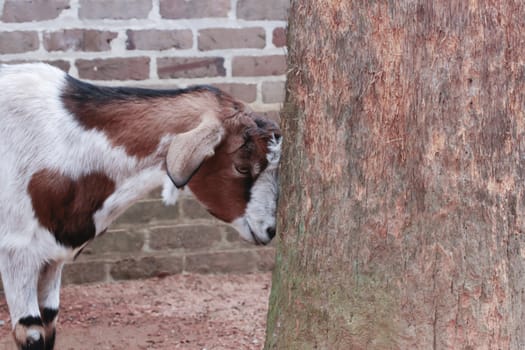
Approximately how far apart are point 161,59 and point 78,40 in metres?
0.54

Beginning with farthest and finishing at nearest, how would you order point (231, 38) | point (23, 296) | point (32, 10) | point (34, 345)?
point (231, 38), point (32, 10), point (34, 345), point (23, 296)

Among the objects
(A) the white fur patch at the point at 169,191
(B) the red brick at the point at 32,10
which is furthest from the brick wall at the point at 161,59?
(A) the white fur patch at the point at 169,191

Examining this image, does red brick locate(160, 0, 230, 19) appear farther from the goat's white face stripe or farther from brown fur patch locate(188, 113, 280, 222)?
the goat's white face stripe

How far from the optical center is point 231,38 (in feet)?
18.4

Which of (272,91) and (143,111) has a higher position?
(143,111)

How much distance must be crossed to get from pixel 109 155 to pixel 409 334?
1.58 m

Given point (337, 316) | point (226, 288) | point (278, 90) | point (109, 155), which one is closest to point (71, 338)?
point (226, 288)

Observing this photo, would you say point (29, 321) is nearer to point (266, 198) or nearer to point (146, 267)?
point (266, 198)

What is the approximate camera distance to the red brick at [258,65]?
5691mm

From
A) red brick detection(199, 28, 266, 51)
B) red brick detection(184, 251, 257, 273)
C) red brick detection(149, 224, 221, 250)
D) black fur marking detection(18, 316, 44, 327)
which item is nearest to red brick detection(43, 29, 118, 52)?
red brick detection(199, 28, 266, 51)

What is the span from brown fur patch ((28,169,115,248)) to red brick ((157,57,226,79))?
196 cm

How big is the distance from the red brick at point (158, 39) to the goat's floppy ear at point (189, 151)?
7.10 ft

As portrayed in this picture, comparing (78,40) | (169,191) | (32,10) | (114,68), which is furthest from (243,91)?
(169,191)

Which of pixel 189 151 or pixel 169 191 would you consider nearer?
pixel 189 151
